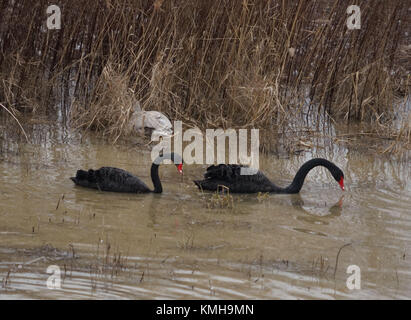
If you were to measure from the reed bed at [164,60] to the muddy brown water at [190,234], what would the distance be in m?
0.83

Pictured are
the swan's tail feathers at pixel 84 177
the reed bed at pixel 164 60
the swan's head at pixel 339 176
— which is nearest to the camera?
the swan's tail feathers at pixel 84 177

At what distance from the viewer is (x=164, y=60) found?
30.4 ft

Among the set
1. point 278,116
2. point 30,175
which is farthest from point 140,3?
point 30,175

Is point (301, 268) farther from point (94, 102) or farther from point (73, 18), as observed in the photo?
point (73, 18)

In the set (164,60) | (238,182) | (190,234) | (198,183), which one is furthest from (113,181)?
(164,60)

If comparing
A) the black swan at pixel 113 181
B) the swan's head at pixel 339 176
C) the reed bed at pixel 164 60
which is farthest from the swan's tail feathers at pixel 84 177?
the swan's head at pixel 339 176

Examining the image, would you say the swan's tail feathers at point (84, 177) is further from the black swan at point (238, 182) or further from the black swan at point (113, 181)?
the black swan at point (238, 182)

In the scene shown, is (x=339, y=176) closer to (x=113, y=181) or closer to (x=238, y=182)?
(x=238, y=182)

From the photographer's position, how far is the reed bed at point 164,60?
8797mm

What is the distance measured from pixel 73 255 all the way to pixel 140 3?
4.47 meters

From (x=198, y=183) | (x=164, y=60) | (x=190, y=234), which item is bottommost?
(x=190, y=234)

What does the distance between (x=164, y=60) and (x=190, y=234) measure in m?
3.87

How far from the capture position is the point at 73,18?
30.3ft
